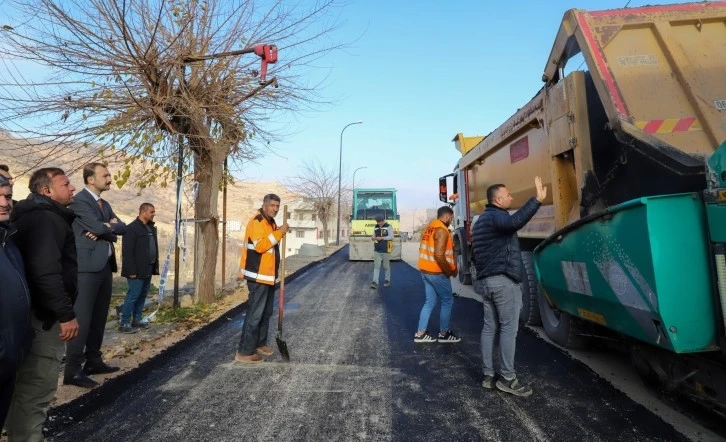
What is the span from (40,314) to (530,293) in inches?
212

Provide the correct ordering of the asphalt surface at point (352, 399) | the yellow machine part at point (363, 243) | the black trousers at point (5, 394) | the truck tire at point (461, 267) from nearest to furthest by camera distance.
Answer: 1. the black trousers at point (5, 394)
2. the asphalt surface at point (352, 399)
3. the truck tire at point (461, 267)
4. the yellow machine part at point (363, 243)

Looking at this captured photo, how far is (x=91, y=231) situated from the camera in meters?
4.19

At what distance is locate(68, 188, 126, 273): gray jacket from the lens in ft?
13.6

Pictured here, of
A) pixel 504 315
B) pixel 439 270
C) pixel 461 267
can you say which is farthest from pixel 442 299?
pixel 461 267

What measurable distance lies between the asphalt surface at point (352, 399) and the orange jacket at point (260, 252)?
0.90 metres

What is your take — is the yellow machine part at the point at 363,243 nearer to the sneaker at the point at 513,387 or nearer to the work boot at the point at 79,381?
the sneaker at the point at 513,387

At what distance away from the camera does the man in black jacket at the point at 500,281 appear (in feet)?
13.3

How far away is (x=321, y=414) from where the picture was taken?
358cm

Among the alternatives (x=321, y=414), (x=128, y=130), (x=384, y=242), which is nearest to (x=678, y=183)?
(x=321, y=414)

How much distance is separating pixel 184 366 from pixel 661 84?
5114 millimetres

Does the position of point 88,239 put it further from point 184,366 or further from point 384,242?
point 384,242

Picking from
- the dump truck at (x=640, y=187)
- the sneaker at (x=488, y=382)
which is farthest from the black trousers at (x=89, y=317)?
the dump truck at (x=640, y=187)

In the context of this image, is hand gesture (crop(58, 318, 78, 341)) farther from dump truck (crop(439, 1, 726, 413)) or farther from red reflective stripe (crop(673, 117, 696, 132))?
red reflective stripe (crop(673, 117, 696, 132))

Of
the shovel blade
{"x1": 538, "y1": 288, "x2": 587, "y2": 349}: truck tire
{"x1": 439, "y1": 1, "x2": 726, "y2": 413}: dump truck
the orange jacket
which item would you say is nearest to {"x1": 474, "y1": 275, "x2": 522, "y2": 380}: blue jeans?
{"x1": 439, "y1": 1, "x2": 726, "y2": 413}: dump truck
